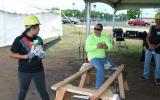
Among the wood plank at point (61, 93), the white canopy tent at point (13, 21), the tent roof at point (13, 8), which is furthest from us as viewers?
the tent roof at point (13, 8)

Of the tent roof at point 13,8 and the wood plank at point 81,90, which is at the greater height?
the tent roof at point 13,8

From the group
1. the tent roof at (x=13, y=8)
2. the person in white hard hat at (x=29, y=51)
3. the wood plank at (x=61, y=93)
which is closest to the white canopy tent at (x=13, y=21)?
the tent roof at (x=13, y=8)

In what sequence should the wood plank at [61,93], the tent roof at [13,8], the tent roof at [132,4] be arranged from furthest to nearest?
the tent roof at [13,8]
the tent roof at [132,4]
the wood plank at [61,93]

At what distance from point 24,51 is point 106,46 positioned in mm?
2712

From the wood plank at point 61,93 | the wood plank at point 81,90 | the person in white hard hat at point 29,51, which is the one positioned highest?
the person in white hard hat at point 29,51

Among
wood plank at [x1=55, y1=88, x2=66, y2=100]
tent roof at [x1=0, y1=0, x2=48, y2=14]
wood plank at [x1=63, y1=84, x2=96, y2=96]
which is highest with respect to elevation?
tent roof at [x1=0, y1=0, x2=48, y2=14]

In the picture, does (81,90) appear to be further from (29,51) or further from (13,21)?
(13,21)

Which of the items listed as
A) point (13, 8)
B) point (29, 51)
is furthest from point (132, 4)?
point (29, 51)

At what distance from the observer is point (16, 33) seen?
2030 centimetres

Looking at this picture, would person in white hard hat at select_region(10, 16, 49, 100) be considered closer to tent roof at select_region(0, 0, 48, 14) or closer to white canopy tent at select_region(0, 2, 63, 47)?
white canopy tent at select_region(0, 2, 63, 47)

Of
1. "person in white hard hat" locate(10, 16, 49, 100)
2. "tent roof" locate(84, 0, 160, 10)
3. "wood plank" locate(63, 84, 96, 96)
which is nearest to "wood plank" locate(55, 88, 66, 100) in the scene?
"wood plank" locate(63, 84, 96, 96)

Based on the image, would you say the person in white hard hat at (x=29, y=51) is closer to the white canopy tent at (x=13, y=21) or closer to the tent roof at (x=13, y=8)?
the white canopy tent at (x=13, y=21)

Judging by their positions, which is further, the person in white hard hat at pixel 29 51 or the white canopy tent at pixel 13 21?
the white canopy tent at pixel 13 21

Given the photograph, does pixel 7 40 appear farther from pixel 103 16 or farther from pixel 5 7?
pixel 103 16
